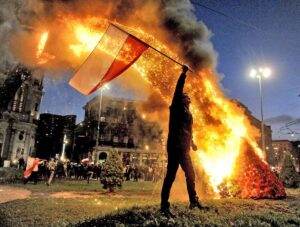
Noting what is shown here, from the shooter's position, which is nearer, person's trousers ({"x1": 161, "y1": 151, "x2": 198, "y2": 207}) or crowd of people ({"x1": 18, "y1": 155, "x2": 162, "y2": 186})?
person's trousers ({"x1": 161, "y1": 151, "x2": 198, "y2": 207})

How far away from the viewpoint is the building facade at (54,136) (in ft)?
220

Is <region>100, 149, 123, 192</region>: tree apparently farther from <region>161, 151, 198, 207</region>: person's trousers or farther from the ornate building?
the ornate building

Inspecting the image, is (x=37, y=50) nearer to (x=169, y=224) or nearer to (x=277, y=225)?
(x=169, y=224)

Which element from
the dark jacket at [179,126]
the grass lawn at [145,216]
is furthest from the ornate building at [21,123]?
the dark jacket at [179,126]

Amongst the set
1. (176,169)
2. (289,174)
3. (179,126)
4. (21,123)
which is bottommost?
(176,169)

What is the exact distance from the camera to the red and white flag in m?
8.97

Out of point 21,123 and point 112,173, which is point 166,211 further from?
point 21,123

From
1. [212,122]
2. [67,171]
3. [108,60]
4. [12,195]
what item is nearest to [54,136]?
[67,171]

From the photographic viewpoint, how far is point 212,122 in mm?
12414

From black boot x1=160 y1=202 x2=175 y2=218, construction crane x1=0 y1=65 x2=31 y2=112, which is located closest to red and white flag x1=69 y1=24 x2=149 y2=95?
construction crane x1=0 y1=65 x2=31 y2=112

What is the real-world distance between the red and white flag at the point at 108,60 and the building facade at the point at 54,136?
193ft

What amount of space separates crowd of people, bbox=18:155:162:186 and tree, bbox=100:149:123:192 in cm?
579

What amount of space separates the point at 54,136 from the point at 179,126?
6650cm

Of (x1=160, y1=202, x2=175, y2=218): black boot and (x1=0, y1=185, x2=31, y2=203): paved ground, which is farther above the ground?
(x1=160, y1=202, x2=175, y2=218): black boot
